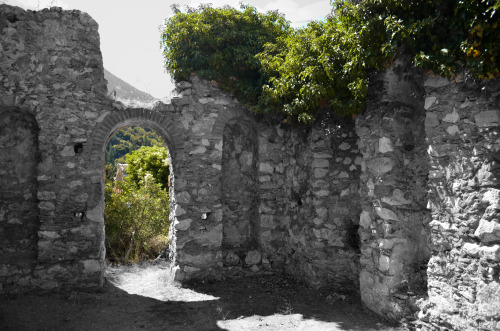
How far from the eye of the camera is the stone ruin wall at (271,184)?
3939mm

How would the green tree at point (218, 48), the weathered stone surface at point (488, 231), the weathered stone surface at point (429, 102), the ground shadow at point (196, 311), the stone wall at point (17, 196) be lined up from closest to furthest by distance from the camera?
the weathered stone surface at point (488, 231), the weathered stone surface at point (429, 102), the ground shadow at point (196, 311), the stone wall at point (17, 196), the green tree at point (218, 48)

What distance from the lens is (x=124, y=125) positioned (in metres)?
6.90

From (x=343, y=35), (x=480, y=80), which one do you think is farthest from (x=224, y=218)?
(x=480, y=80)

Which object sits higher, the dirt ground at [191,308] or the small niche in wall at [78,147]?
Result: the small niche in wall at [78,147]

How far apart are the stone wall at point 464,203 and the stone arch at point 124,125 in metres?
4.34

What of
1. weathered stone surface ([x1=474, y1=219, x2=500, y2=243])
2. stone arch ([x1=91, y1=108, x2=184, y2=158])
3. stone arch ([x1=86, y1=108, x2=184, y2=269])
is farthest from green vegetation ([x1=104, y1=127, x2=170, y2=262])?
weathered stone surface ([x1=474, y1=219, x2=500, y2=243])

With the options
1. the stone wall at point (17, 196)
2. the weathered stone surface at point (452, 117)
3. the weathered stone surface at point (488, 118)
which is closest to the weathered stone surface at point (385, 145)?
the weathered stone surface at point (452, 117)

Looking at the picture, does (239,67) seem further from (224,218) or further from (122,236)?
(122,236)

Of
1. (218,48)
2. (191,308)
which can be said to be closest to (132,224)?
(191,308)

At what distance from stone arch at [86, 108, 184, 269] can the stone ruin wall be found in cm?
2

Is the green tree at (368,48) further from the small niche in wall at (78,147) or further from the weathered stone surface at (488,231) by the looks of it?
the small niche in wall at (78,147)

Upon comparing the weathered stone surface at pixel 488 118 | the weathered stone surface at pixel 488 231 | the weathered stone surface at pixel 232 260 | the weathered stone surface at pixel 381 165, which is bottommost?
the weathered stone surface at pixel 232 260

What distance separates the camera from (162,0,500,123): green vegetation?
3777 mm

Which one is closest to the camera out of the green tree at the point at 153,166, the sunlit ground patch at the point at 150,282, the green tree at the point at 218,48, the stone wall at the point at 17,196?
the stone wall at the point at 17,196
